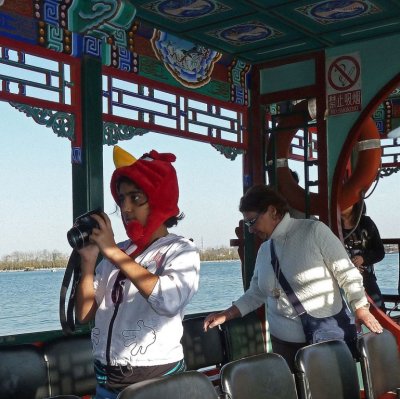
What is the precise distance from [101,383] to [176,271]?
351mm

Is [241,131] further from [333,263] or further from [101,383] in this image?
[101,383]

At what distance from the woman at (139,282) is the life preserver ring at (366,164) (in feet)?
10.6

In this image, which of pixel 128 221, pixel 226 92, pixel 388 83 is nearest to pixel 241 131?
pixel 226 92

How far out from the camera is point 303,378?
6.75ft

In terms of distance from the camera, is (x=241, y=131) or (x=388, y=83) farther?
(x=241, y=131)

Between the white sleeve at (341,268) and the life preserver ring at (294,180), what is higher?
the life preserver ring at (294,180)

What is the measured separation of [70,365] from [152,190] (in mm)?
1262

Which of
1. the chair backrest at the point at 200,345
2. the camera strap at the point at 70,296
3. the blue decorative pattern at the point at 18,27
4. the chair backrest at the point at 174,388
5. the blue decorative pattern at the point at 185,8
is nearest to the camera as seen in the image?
the chair backrest at the point at 174,388

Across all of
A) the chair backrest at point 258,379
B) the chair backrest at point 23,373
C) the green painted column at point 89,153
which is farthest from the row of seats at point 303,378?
the green painted column at point 89,153

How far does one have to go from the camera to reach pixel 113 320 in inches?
65.4

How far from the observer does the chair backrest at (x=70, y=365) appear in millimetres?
2580

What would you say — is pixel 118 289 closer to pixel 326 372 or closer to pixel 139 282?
pixel 139 282

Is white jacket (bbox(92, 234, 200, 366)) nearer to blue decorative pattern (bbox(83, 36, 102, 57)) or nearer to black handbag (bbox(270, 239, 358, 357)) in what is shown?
black handbag (bbox(270, 239, 358, 357))

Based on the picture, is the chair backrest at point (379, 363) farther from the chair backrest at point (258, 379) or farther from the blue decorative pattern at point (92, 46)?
the blue decorative pattern at point (92, 46)
